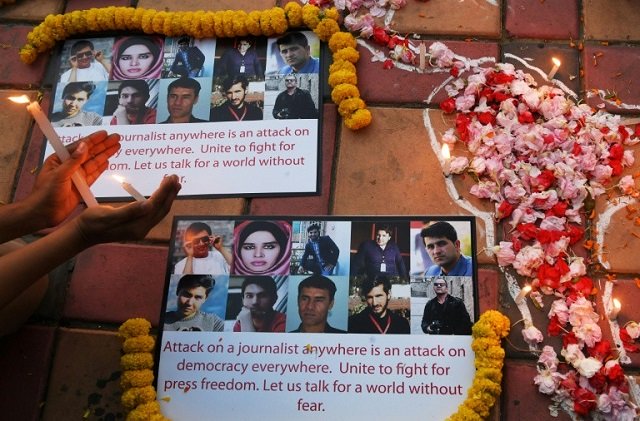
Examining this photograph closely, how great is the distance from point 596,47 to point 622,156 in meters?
0.31

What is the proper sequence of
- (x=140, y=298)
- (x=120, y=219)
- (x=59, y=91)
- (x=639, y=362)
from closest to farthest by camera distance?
(x=120, y=219) → (x=639, y=362) → (x=140, y=298) → (x=59, y=91)

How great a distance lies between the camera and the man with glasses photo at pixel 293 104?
1409 millimetres

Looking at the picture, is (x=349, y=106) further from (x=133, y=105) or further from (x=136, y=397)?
(x=136, y=397)

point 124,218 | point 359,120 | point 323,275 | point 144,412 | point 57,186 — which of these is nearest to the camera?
point 124,218

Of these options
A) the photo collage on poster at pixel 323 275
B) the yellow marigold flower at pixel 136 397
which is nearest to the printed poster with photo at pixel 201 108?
the photo collage on poster at pixel 323 275

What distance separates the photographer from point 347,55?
142 cm

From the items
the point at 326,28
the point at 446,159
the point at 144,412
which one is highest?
→ the point at 326,28

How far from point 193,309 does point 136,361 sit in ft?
0.50

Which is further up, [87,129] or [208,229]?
[87,129]

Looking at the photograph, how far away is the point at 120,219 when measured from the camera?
94 cm

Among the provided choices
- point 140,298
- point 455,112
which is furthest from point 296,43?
point 140,298

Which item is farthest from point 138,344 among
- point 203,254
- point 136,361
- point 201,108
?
point 201,108

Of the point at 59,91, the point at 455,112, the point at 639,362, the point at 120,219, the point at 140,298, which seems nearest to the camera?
the point at 120,219

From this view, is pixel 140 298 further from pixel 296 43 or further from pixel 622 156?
pixel 622 156
